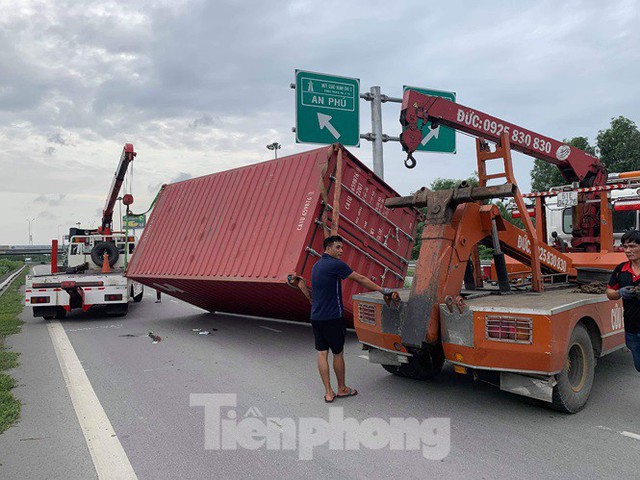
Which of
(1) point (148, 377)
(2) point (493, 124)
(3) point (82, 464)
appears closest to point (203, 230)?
(1) point (148, 377)

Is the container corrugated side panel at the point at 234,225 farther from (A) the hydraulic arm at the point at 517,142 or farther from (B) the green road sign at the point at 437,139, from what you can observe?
(B) the green road sign at the point at 437,139

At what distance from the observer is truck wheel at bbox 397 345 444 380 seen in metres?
5.61

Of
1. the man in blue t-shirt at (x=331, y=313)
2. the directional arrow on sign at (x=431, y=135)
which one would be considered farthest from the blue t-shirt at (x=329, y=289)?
the directional arrow on sign at (x=431, y=135)

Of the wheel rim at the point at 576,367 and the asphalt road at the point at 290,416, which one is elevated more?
the wheel rim at the point at 576,367

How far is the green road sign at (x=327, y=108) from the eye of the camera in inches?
427

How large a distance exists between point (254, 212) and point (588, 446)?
19.9 feet

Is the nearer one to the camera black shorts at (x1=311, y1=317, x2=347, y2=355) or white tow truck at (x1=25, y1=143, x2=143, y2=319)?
black shorts at (x1=311, y1=317, x2=347, y2=355)

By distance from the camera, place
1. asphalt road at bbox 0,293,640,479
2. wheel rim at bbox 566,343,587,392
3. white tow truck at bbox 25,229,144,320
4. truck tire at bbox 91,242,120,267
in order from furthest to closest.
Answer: truck tire at bbox 91,242,120,267 < white tow truck at bbox 25,229,144,320 < wheel rim at bbox 566,343,587,392 < asphalt road at bbox 0,293,640,479

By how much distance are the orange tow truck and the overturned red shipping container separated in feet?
6.24

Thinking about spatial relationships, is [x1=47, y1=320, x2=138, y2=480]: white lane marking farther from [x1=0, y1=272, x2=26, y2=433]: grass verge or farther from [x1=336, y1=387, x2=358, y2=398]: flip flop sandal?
[x1=336, y1=387, x2=358, y2=398]: flip flop sandal

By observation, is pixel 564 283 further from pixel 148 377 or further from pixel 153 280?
pixel 153 280

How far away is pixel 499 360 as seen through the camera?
176 inches

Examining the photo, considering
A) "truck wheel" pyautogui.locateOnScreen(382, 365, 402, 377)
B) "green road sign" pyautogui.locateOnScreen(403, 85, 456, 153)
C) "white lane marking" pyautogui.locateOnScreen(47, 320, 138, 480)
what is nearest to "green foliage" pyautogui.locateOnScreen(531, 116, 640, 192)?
"green road sign" pyautogui.locateOnScreen(403, 85, 456, 153)

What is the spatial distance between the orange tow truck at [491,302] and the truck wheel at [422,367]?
0.6 inches
